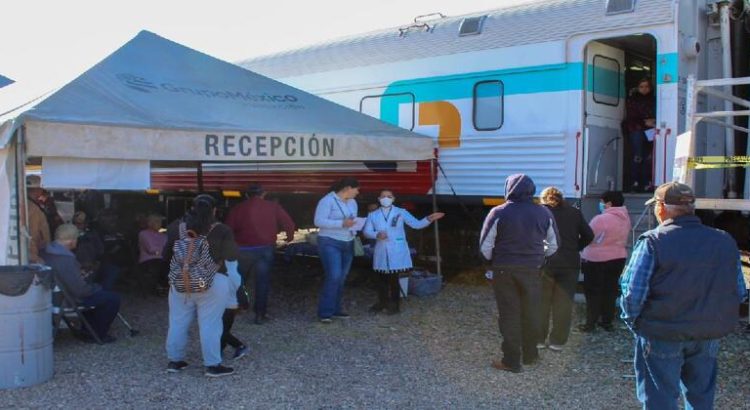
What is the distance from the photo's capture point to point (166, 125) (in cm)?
626

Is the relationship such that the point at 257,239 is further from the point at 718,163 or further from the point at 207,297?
the point at 718,163

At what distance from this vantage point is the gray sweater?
612 cm

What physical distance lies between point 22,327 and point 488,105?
223 inches

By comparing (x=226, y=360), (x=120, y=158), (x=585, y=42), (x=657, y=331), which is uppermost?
(x=585, y=42)

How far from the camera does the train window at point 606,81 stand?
838 cm

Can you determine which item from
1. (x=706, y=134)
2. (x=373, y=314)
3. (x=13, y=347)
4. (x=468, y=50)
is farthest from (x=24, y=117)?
(x=706, y=134)

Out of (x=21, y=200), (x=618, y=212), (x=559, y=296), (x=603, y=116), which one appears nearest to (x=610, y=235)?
(x=618, y=212)

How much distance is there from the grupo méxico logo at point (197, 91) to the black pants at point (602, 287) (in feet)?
11.4

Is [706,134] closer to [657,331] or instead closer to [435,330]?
[435,330]

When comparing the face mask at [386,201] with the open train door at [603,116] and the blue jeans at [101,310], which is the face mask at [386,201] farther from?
the blue jeans at [101,310]

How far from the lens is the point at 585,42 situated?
8.05m

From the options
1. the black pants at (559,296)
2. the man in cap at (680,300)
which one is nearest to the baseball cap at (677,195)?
the man in cap at (680,300)

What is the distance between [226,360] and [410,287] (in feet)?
10.5

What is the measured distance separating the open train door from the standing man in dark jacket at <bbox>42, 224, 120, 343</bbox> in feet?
16.3
